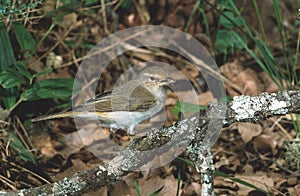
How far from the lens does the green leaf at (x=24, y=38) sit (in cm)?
393

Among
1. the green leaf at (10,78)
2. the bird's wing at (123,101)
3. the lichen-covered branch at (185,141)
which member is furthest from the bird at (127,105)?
the lichen-covered branch at (185,141)

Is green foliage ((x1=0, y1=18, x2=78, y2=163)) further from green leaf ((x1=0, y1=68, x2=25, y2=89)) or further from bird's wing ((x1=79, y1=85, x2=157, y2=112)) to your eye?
bird's wing ((x1=79, y1=85, x2=157, y2=112))

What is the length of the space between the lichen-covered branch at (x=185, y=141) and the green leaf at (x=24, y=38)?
1575mm

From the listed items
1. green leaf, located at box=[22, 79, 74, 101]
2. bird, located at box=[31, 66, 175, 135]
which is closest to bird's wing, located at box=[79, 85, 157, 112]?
bird, located at box=[31, 66, 175, 135]

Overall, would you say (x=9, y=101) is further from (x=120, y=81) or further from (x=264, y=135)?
(x=264, y=135)

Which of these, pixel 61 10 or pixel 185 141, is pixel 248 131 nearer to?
pixel 185 141

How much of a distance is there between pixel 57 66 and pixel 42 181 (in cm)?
141

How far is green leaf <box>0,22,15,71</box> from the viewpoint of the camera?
3851 millimetres

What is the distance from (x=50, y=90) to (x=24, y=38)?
0.50 m

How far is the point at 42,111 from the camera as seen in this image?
4.14 m

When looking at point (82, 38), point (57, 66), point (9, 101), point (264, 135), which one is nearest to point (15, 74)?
point (9, 101)

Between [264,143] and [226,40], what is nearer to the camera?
[264,143]

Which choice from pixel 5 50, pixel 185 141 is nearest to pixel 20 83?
pixel 5 50

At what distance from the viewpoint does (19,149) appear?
12.0 ft
